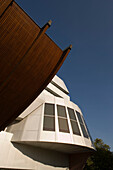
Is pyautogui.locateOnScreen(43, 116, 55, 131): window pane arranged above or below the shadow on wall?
above

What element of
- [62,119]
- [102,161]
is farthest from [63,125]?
[102,161]

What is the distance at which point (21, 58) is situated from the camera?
4977 millimetres

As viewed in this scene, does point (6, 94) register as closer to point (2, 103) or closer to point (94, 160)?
point (2, 103)

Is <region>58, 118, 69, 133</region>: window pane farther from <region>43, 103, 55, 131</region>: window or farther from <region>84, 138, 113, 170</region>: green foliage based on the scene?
<region>84, 138, 113, 170</region>: green foliage

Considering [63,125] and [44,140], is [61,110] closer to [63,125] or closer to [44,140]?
[63,125]

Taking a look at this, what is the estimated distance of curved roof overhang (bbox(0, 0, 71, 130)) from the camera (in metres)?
4.39

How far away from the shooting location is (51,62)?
589 centimetres

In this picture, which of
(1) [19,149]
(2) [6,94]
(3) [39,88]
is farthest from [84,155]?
(2) [6,94]

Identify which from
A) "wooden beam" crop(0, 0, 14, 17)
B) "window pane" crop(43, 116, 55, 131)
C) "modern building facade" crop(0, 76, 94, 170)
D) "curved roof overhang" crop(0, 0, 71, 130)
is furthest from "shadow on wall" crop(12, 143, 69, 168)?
"wooden beam" crop(0, 0, 14, 17)

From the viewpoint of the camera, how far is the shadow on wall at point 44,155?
40.4ft

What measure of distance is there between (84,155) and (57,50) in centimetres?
1486

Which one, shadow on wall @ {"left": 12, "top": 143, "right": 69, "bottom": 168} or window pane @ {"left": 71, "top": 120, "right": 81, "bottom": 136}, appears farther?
window pane @ {"left": 71, "top": 120, "right": 81, "bottom": 136}

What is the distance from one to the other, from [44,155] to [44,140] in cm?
422

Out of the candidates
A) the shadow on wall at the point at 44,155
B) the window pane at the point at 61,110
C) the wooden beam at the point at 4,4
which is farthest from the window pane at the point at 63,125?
the wooden beam at the point at 4,4
